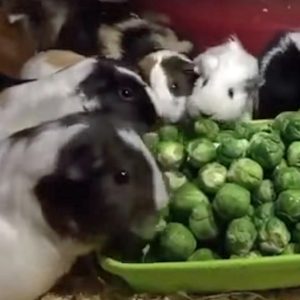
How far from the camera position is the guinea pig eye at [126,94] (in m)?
1.08

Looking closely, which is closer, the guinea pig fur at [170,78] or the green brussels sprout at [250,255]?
the green brussels sprout at [250,255]

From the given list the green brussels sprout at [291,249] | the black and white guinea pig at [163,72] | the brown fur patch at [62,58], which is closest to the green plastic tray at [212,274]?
the green brussels sprout at [291,249]

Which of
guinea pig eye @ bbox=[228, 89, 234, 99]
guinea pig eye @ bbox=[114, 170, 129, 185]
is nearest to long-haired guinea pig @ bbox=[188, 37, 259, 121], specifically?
guinea pig eye @ bbox=[228, 89, 234, 99]

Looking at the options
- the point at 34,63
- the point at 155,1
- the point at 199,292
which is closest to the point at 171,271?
the point at 199,292

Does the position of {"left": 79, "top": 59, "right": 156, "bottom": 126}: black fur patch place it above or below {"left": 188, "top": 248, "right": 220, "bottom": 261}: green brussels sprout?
above

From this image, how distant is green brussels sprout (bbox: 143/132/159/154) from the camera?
1.05m

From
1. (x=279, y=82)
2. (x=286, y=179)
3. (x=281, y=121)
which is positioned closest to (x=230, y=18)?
(x=279, y=82)

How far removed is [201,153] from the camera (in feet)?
3.41

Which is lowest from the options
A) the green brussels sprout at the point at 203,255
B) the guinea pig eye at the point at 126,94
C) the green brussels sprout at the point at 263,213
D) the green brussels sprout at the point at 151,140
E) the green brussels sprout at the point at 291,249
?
the green brussels sprout at the point at 203,255

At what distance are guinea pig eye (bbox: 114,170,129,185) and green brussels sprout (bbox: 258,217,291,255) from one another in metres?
0.16

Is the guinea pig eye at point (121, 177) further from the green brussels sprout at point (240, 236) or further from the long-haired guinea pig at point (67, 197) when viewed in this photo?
the green brussels sprout at point (240, 236)

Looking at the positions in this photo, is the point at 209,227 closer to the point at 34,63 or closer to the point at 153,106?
the point at 153,106

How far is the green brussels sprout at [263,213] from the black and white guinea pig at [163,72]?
0.61 feet

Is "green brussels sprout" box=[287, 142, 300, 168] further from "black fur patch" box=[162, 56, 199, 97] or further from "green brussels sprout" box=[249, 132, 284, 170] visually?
"black fur patch" box=[162, 56, 199, 97]
